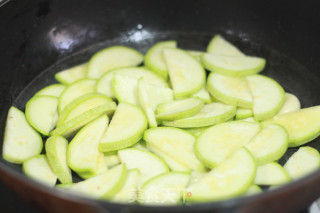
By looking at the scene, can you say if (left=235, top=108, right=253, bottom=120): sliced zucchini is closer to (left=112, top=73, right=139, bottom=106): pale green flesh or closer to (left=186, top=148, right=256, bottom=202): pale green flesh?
(left=186, top=148, right=256, bottom=202): pale green flesh

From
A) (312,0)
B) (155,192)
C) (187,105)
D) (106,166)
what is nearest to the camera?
(155,192)

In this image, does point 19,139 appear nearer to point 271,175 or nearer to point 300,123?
A: point 271,175

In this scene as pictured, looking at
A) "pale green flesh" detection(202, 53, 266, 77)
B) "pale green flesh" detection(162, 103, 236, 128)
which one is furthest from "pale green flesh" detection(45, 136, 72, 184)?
"pale green flesh" detection(202, 53, 266, 77)

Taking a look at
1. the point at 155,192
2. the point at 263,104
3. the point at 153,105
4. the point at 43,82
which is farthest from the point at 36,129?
the point at 263,104

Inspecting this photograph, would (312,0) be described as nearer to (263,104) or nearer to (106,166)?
(263,104)

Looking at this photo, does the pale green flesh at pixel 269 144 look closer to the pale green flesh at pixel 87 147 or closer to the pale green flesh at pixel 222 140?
the pale green flesh at pixel 222 140

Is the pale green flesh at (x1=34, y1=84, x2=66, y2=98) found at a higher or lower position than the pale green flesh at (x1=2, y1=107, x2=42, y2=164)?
higher
